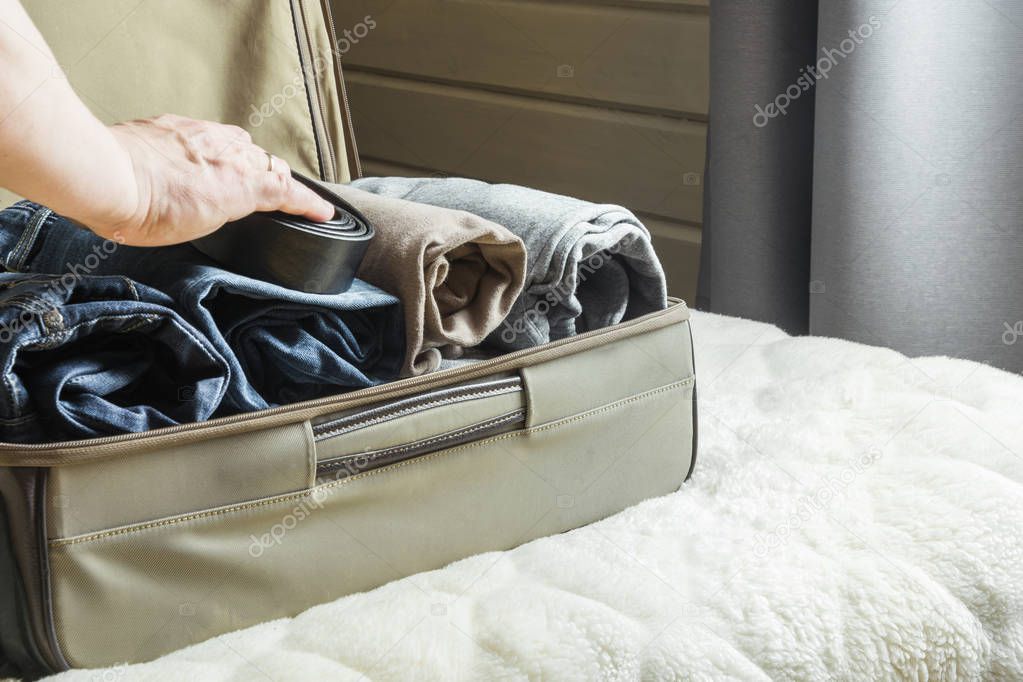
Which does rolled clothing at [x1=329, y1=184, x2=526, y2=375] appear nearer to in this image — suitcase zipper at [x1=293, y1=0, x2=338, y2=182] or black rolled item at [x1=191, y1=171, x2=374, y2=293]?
black rolled item at [x1=191, y1=171, x2=374, y2=293]

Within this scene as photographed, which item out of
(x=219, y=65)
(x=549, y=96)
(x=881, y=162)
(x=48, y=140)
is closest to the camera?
(x=48, y=140)

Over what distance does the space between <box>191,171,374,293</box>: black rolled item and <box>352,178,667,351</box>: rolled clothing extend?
4.1 inches

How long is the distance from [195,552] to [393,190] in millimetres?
308

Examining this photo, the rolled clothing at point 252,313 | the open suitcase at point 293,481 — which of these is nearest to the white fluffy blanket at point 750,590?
the open suitcase at point 293,481

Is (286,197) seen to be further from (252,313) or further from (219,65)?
(219,65)

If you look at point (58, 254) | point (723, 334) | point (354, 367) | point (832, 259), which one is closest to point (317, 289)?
point (354, 367)

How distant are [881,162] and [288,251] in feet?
2.04

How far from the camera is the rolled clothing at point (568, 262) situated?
1.83 ft

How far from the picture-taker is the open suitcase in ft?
1.44

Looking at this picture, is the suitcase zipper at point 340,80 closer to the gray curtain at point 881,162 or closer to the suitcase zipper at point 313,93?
the suitcase zipper at point 313,93

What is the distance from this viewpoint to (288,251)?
50 centimetres

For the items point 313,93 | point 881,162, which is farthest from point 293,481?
point 881,162

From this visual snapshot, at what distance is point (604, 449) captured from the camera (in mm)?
596

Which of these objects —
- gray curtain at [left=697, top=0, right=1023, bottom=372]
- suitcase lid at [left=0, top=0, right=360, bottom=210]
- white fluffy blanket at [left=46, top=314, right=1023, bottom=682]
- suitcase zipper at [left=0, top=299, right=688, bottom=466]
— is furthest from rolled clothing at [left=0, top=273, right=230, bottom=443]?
gray curtain at [left=697, top=0, right=1023, bottom=372]
